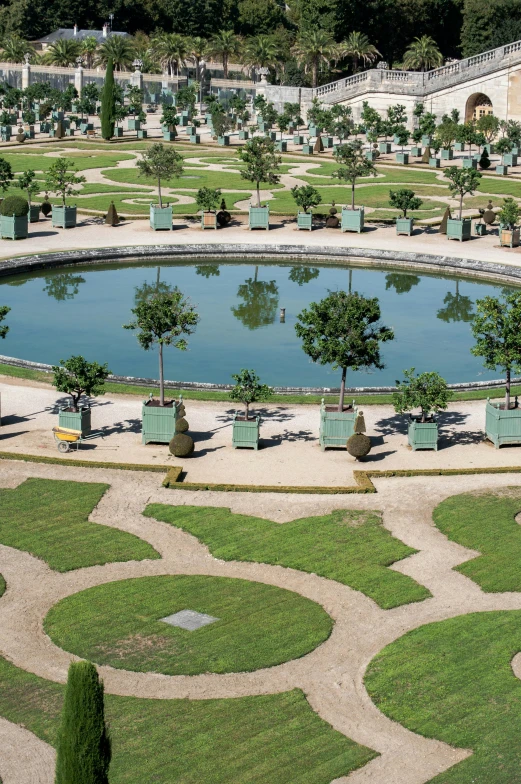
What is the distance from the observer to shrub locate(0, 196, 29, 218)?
7706 centimetres

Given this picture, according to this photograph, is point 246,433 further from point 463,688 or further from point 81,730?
point 81,730

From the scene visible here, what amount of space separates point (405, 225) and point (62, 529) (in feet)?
161

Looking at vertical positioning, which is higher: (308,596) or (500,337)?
Answer: (500,337)

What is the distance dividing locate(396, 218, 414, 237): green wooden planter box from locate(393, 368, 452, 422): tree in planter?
125 feet

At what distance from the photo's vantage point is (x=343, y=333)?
44.5 meters

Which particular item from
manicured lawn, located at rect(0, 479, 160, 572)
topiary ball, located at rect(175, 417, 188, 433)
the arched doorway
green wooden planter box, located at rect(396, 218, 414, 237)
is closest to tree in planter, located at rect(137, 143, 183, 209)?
green wooden planter box, located at rect(396, 218, 414, 237)

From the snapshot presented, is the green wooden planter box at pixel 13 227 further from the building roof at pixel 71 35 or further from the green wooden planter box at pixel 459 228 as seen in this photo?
the building roof at pixel 71 35

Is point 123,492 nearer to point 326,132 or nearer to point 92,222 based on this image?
point 92,222

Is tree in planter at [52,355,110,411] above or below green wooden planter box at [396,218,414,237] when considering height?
below

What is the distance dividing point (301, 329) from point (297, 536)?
441 inches

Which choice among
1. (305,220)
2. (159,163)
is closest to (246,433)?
(159,163)

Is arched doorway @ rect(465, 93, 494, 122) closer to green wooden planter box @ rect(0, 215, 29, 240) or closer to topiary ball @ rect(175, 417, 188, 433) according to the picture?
green wooden planter box @ rect(0, 215, 29, 240)

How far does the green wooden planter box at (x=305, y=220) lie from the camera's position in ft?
268

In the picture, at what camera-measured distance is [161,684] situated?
91.0 ft
